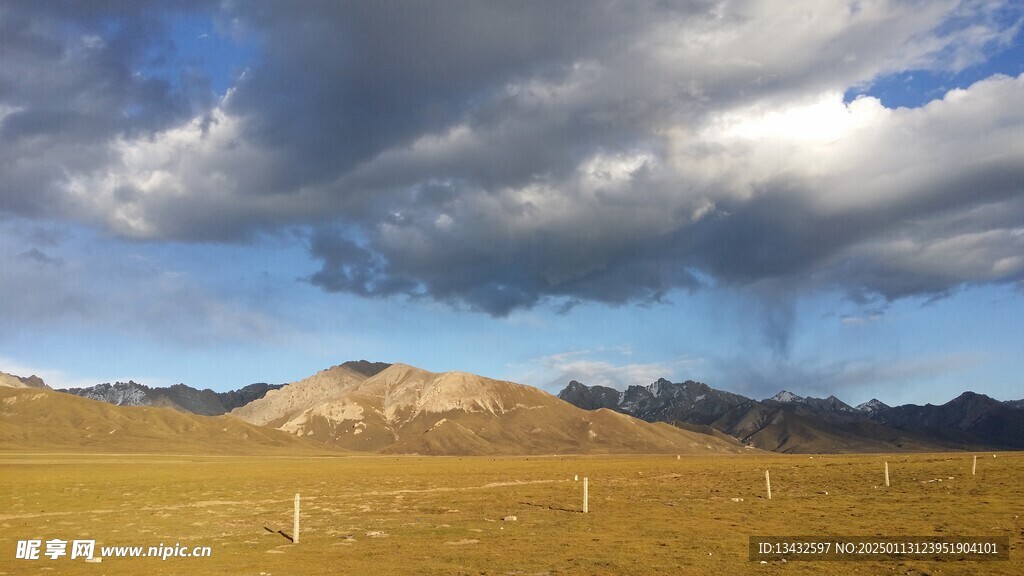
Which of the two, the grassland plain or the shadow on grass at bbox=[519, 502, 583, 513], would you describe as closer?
the grassland plain

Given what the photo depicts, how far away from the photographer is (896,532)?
29953 millimetres

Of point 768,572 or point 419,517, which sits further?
point 419,517

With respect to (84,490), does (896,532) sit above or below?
above

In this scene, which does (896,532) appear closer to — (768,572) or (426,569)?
(768,572)

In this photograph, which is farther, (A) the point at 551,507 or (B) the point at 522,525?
(A) the point at 551,507

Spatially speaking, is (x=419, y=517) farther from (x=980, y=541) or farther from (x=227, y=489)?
(x=227, y=489)

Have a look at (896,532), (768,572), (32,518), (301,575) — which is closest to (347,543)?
(301,575)

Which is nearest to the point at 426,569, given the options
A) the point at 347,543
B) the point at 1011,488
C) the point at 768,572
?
the point at 347,543

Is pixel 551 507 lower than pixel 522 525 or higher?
lower

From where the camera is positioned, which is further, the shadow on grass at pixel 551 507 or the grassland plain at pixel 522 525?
the shadow on grass at pixel 551 507

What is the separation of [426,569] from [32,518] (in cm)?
3521

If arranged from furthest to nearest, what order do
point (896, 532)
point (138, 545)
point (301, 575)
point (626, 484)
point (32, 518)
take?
1. point (626, 484)
2. point (32, 518)
3. point (138, 545)
4. point (896, 532)
5. point (301, 575)

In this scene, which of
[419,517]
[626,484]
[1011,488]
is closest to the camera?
[419,517]

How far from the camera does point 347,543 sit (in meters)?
31.9
